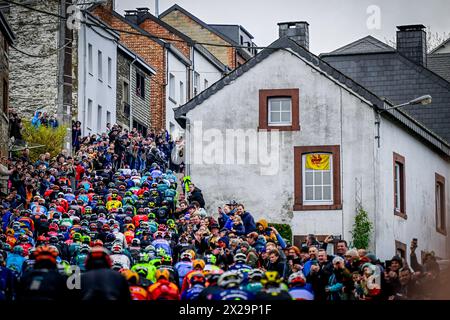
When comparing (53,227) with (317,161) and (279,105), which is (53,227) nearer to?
(317,161)

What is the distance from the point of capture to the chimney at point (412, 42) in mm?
65062

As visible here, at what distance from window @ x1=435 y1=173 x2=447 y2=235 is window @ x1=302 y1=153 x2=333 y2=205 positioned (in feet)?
22.6

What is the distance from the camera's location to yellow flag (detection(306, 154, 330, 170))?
169 feet

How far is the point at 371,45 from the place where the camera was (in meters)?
65.7

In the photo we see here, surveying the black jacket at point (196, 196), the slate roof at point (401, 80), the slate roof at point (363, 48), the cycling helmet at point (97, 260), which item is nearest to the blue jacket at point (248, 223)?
the black jacket at point (196, 196)

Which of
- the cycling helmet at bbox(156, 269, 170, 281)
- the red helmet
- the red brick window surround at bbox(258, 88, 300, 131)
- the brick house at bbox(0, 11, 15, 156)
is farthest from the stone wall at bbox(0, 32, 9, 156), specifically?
the cycling helmet at bbox(156, 269, 170, 281)

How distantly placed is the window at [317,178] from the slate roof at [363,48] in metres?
13.1

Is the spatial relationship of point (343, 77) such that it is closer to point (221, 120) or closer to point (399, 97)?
point (221, 120)

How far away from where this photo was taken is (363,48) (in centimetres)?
6519

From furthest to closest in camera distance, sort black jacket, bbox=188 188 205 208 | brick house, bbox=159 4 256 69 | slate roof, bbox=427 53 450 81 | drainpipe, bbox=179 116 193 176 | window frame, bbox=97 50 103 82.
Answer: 1. brick house, bbox=159 4 256 69
2. window frame, bbox=97 50 103 82
3. slate roof, bbox=427 53 450 81
4. drainpipe, bbox=179 116 193 176
5. black jacket, bbox=188 188 205 208

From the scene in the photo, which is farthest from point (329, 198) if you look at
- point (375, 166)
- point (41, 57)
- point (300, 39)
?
point (41, 57)

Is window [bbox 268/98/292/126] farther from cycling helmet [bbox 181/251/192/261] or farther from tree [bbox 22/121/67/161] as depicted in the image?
cycling helmet [bbox 181/251/192/261]

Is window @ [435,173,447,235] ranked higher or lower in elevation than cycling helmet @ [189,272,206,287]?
higher

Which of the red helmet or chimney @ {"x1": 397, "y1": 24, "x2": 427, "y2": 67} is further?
chimney @ {"x1": 397, "y1": 24, "x2": 427, "y2": 67}
